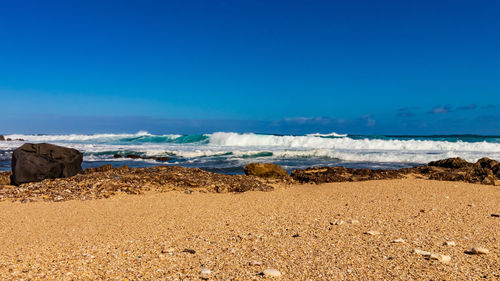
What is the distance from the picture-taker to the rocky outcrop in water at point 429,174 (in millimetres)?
9242

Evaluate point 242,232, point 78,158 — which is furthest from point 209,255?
point 78,158

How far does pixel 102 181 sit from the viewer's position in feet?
26.8

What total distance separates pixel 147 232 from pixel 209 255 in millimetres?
1347

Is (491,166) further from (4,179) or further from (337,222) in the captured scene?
(4,179)

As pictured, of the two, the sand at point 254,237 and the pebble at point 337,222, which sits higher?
the pebble at point 337,222

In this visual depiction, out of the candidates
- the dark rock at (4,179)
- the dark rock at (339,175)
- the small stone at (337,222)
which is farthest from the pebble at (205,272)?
the dark rock at (4,179)

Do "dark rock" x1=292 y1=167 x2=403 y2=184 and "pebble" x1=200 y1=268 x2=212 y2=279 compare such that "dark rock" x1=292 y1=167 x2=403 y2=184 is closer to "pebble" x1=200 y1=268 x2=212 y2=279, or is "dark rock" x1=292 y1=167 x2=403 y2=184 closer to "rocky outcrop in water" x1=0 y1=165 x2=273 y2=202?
"rocky outcrop in water" x1=0 y1=165 x2=273 y2=202

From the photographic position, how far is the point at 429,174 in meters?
10.2

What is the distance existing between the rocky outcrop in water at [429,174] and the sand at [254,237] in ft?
8.14

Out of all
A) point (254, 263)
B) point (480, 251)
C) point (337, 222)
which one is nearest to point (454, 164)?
point (337, 222)

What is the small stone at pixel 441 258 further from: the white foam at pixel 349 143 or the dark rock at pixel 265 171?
the white foam at pixel 349 143

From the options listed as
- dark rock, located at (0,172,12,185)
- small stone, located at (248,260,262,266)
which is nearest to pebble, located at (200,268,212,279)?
small stone, located at (248,260,262,266)

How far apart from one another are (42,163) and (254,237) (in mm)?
7416

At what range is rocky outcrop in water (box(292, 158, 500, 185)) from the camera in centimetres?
924
